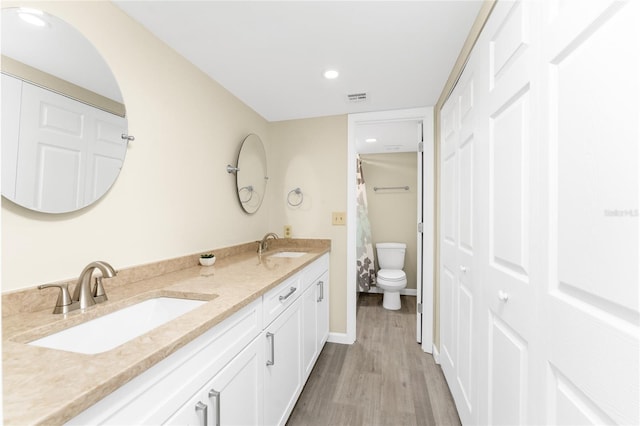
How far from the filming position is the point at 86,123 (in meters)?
1.15

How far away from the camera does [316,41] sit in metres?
1.55

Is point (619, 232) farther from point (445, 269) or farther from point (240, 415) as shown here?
point (445, 269)

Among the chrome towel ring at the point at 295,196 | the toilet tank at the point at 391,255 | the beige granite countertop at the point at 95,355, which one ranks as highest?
the chrome towel ring at the point at 295,196

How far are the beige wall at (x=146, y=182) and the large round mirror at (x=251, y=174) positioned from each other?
104mm

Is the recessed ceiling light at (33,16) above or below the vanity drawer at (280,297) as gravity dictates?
above

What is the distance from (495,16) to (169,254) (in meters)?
1.86

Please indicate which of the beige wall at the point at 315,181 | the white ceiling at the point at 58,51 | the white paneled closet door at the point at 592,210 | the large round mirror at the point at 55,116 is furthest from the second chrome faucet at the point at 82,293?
the beige wall at the point at 315,181

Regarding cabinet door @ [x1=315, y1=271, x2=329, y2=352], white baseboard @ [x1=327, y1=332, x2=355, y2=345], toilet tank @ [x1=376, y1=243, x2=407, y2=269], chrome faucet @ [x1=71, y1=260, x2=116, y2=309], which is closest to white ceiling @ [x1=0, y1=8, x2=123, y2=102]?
chrome faucet @ [x1=71, y1=260, x2=116, y2=309]

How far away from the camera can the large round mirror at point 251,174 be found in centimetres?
226

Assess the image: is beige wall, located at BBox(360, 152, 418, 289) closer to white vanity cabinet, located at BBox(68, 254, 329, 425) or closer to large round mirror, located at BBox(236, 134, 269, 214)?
large round mirror, located at BBox(236, 134, 269, 214)

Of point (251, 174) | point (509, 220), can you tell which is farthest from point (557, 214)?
point (251, 174)

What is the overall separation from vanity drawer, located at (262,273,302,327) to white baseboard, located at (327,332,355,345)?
1.05 meters

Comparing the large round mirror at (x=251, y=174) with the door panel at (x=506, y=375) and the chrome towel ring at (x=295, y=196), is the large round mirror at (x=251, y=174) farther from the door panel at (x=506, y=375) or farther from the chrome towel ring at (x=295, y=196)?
the door panel at (x=506, y=375)

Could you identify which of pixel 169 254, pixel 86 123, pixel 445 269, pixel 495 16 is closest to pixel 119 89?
pixel 86 123
